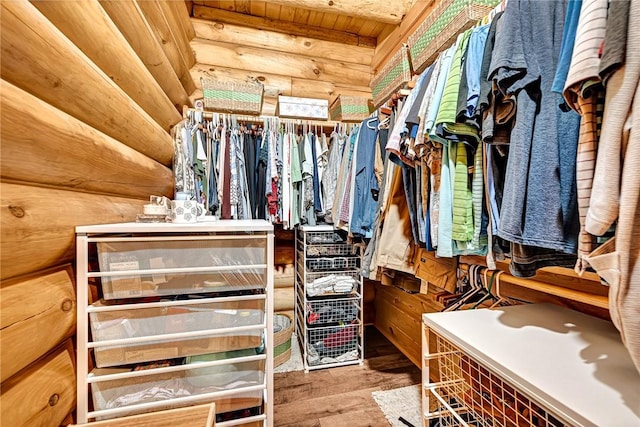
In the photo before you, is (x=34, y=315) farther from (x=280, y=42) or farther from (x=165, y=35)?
(x=280, y=42)

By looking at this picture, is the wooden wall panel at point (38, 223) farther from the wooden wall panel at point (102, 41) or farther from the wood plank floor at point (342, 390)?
the wood plank floor at point (342, 390)

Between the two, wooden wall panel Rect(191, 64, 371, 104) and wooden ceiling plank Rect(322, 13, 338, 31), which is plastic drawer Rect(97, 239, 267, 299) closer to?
wooden wall panel Rect(191, 64, 371, 104)

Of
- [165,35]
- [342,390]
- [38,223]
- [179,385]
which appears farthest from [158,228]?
[342,390]

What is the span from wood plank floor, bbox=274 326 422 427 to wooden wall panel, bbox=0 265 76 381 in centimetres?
120

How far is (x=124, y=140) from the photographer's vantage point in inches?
47.3

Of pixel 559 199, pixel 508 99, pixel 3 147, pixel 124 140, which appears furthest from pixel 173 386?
pixel 508 99

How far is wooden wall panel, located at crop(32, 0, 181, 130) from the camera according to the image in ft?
2.64

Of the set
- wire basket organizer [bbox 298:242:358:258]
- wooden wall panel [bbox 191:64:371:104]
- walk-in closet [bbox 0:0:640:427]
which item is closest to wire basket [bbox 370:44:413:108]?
walk-in closet [bbox 0:0:640:427]

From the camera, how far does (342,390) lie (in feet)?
5.64

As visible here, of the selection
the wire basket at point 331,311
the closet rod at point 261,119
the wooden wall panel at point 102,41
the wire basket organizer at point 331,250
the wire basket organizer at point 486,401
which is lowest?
the wire basket at point 331,311

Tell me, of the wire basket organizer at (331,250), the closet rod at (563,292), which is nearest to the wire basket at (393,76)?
the wire basket organizer at (331,250)

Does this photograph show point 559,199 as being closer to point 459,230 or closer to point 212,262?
point 459,230

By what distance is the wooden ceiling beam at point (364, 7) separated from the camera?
199 cm

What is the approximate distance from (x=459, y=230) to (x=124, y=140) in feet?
4.92
